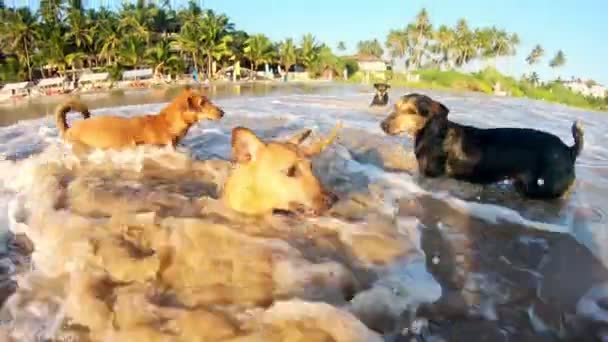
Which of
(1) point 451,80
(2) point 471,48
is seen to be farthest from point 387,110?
(2) point 471,48


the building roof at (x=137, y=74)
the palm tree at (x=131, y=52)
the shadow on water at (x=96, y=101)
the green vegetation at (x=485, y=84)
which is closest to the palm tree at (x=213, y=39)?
the palm tree at (x=131, y=52)

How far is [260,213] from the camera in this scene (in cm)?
359

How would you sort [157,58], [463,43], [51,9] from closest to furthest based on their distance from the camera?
1. [157,58]
2. [51,9]
3. [463,43]

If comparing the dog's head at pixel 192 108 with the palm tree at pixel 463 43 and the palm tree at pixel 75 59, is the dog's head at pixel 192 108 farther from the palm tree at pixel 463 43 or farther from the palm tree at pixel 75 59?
the palm tree at pixel 463 43

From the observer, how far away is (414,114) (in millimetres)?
5430

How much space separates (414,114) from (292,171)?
8.32 ft

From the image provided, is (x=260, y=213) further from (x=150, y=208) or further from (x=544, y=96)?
(x=544, y=96)

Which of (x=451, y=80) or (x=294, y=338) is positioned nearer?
(x=294, y=338)

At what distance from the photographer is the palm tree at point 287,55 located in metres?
67.8

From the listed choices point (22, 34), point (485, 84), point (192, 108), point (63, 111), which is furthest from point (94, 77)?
point (192, 108)

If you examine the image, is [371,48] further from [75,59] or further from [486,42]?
[75,59]

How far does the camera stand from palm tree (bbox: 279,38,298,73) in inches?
2667

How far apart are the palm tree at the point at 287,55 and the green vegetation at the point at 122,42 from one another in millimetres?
153

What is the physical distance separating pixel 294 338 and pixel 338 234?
137 centimetres
